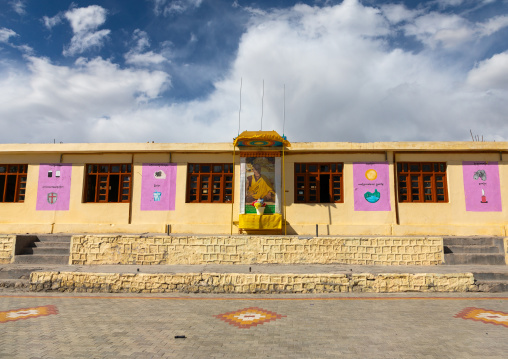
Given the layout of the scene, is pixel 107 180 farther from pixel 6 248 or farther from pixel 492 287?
pixel 492 287

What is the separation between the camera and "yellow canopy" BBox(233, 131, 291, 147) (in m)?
12.1

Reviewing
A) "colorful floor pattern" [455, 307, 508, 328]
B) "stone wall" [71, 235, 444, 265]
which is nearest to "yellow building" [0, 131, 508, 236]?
"stone wall" [71, 235, 444, 265]

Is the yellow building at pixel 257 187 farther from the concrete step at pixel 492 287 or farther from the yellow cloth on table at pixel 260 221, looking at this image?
the concrete step at pixel 492 287

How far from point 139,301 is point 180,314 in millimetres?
1570

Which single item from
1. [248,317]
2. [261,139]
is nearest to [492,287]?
[248,317]

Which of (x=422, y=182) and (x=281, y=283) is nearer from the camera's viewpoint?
(x=281, y=283)

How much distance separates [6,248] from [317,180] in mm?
11205

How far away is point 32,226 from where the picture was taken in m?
13.1

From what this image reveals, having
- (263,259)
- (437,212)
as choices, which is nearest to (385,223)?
(437,212)

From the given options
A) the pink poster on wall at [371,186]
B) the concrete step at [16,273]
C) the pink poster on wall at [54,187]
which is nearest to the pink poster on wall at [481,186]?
the pink poster on wall at [371,186]

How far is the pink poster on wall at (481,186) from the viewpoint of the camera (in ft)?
41.0

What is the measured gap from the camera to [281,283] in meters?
7.76

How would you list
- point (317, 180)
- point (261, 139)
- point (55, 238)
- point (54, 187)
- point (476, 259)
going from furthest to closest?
point (54, 187) → point (317, 180) → point (261, 139) → point (55, 238) → point (476, 259)

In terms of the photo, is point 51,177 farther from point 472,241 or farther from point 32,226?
point 472,241
